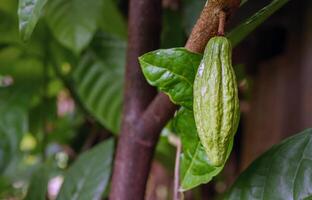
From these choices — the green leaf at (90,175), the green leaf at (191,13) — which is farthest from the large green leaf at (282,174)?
the green leaf at (191,13)

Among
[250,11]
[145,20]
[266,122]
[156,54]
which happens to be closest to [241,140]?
[266,122]

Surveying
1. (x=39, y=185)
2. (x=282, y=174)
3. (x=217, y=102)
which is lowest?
(x=39, y=185)

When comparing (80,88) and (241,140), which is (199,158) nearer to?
(80,88)

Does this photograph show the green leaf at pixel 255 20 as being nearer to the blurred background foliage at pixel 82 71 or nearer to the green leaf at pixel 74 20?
the blurred background foliage at pixel 82 71

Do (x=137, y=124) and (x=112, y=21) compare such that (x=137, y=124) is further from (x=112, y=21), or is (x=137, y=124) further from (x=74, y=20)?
(x=112, y=21)

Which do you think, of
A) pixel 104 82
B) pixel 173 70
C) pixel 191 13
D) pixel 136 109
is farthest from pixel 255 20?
pixel 104 82

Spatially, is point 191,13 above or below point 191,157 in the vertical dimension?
above
